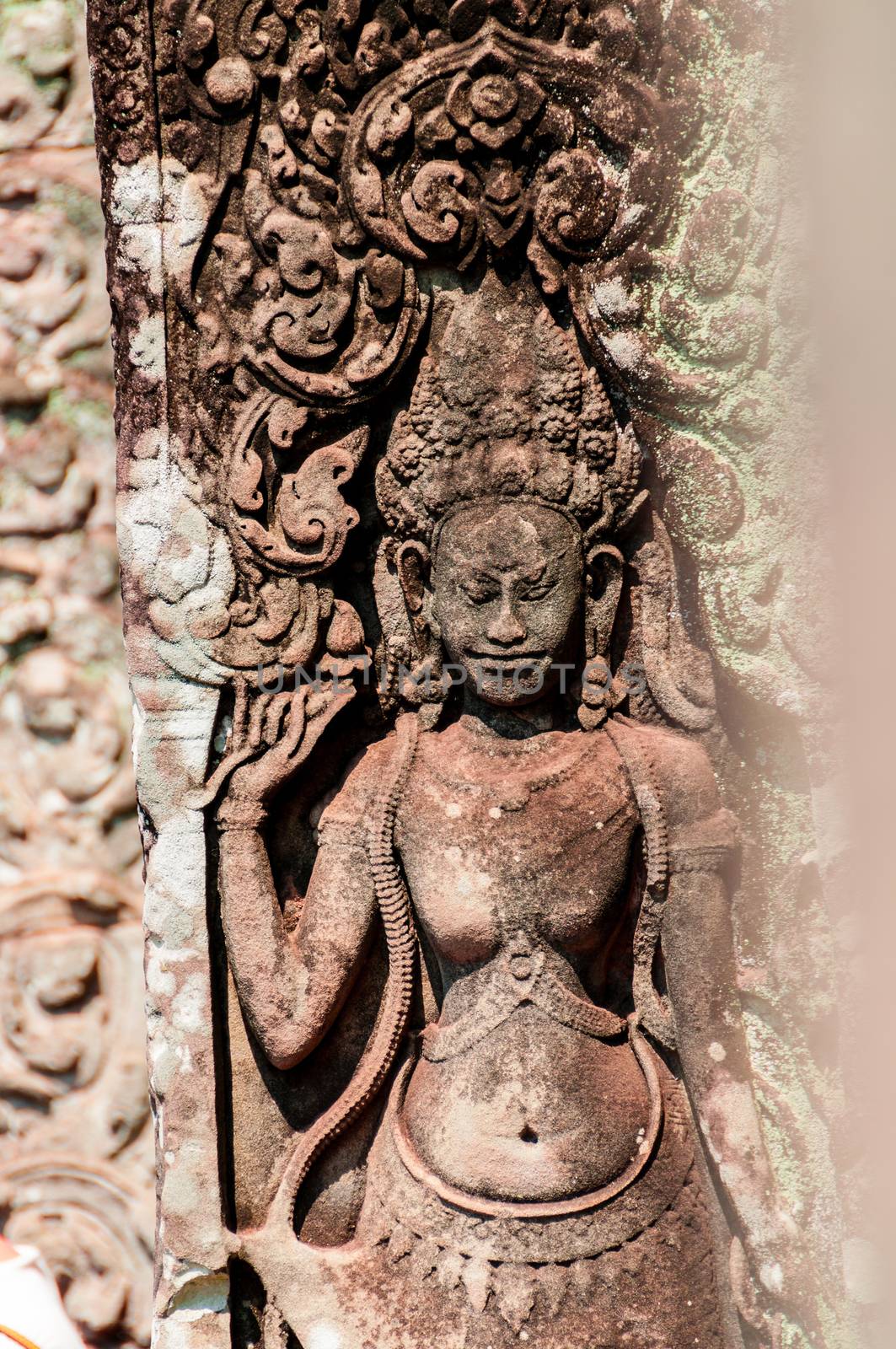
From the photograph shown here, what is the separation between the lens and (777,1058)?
237 centimetres

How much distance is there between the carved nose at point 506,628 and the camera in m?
2.38

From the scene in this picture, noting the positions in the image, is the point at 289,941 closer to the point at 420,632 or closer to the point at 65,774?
the point at 420,632

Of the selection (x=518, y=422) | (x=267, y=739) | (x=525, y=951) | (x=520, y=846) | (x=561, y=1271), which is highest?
(x=518, y=422)

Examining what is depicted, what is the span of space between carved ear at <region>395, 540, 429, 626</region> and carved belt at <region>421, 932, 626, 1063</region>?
0.57m

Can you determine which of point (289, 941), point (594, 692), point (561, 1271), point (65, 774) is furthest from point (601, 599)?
point (65, 774)

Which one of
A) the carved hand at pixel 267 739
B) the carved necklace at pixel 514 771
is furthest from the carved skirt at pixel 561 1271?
the carved hand at pixel 267 739

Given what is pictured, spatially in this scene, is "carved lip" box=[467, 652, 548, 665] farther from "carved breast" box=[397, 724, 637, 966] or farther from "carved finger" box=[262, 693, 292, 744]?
"carved finger" box=[262, 693, 292, 744]

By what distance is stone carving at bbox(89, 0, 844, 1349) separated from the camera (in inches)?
92.0

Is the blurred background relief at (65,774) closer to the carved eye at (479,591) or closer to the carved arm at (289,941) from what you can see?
the carved arm at (289,941)

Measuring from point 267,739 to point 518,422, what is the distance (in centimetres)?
66

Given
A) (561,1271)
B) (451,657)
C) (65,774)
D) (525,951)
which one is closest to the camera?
(561,1271)

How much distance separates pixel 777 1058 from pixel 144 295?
1.58 meters

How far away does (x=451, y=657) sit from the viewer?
254 centimetres

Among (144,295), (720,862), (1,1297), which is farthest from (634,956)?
(144,295)
